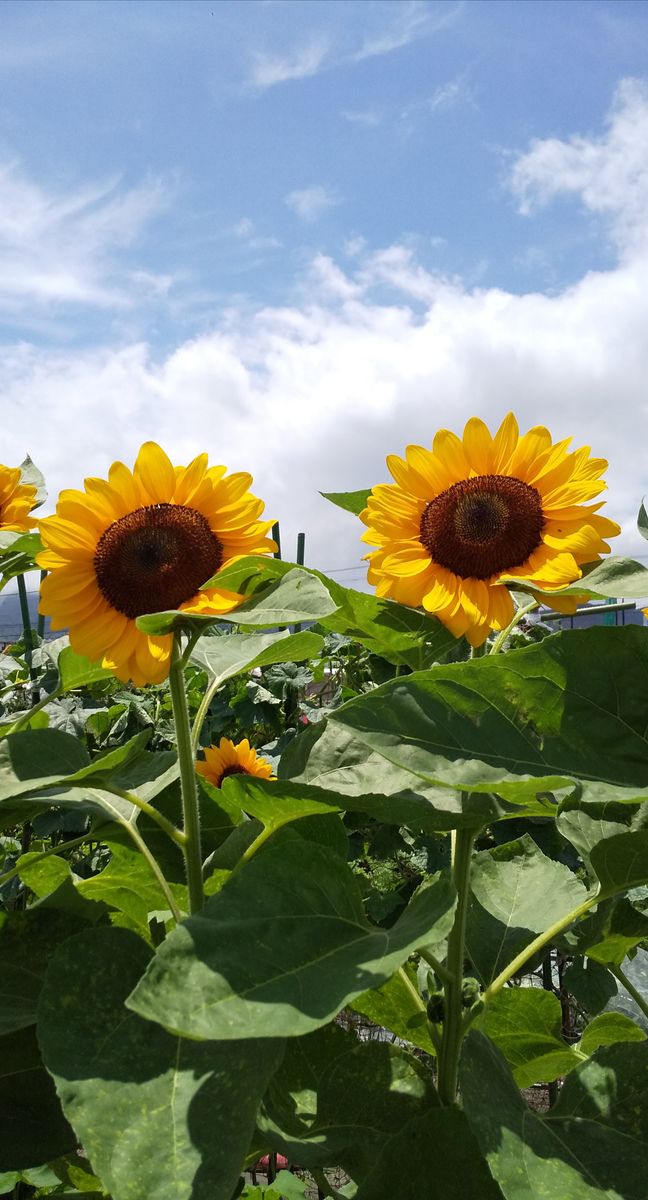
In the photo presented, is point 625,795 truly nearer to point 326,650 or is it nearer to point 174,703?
point 174,703

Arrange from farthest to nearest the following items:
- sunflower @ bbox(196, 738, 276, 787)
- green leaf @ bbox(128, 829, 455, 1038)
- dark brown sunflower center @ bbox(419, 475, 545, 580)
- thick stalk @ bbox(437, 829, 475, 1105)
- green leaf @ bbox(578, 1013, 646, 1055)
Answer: sunflower @ bbox(196, 738, 276, 787) → green leaf @ bbox(578, 1013, 646, 1055) → dark brown sunflower center @ bbox(419, 475, 545, 580) → thick stalk @ bbox(437, 829, 475, 1105) → green leaf @ bbox(128, 829, 455, 1038)

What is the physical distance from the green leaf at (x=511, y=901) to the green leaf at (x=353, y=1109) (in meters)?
0.17

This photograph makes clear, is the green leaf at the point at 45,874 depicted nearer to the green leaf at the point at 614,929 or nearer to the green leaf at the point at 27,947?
the green leaf at the point at 27,947

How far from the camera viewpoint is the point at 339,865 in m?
0.86

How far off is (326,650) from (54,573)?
258 centimetres

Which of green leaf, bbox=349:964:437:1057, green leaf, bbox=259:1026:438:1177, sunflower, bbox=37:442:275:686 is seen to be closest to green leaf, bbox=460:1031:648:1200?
green leaf, bbox=259:1026:438:1177

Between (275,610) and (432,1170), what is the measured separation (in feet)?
1.58

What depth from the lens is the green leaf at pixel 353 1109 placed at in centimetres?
86

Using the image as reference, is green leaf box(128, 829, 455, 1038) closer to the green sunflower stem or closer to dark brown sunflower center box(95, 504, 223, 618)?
the green sunflower stem

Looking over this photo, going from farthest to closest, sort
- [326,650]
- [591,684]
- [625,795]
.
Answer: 1. [326,650]
2. [591,684]
3. [625,795]

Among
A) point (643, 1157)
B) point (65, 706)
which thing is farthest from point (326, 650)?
point (643, 1157)

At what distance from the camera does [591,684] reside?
32.3 inches

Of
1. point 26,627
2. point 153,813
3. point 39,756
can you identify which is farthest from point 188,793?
point 26,627

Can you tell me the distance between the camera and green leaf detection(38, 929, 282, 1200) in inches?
28.4
